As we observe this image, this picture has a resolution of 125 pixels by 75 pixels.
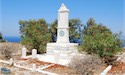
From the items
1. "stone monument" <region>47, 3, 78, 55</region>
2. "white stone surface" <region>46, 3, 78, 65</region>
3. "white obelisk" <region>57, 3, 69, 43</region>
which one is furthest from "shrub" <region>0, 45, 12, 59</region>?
"white obelisk" <region>57, 3, 69, 43</region>

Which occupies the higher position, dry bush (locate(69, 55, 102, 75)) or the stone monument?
the stone monument

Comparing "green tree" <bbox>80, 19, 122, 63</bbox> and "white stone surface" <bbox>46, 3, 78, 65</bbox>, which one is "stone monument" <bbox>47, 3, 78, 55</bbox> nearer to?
"white stone surface" <bbox>46, 3, 78, 65</bbox>

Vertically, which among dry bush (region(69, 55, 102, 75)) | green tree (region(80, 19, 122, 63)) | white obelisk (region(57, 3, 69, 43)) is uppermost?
white obelisk (region(57, 3, 69, 43))

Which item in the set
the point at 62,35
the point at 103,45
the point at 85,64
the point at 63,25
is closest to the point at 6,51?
the point at 62,35

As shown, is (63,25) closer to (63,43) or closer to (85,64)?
(63,43)

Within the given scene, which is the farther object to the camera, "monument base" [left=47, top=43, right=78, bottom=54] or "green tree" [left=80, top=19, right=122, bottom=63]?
"monument base" [left=47, top=43, right=78, bottom=54]

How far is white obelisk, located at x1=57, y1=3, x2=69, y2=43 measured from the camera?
22.6m

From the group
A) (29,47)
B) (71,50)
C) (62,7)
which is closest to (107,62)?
(71,50)

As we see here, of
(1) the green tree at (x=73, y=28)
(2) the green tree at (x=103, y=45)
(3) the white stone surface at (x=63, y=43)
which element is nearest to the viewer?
(2) the green tree at (x=103, y=45)

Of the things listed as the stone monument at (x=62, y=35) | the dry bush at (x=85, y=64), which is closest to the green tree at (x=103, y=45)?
the stone monument at (x=62, y=35)

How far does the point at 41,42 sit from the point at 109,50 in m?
9.37

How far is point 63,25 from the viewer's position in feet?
74.7

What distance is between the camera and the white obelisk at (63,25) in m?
22.6

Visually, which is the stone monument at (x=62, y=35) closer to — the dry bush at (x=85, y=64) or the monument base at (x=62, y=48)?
the monument base at (x=62, y=48)
